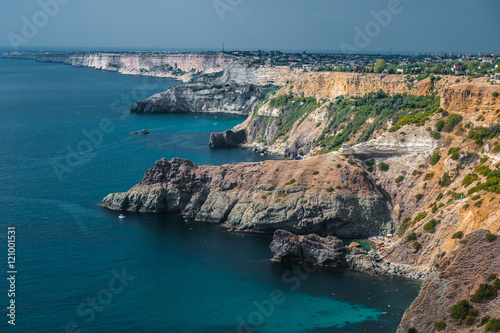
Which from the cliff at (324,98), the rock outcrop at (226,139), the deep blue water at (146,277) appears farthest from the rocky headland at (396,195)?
the rock outcrop at (226,139)

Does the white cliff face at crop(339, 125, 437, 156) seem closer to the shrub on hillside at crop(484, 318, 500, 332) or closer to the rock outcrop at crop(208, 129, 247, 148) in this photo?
the shrub on hillside at crop(484, 318, 500, 332)

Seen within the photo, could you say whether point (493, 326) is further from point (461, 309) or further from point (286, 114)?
point (286, 114)

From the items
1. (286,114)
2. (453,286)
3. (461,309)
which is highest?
(286,114)

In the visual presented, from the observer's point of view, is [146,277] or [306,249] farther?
[306,249]

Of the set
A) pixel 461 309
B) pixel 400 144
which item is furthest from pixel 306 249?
pixel 461 309

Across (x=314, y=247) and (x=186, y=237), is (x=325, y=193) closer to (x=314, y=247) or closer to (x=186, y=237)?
(x=314, y=247)

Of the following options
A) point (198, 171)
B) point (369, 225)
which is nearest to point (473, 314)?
point (369, 225)

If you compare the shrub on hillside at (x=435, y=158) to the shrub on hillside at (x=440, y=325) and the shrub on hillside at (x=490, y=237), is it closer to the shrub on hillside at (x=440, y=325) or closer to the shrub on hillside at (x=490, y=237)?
the shrub on hillside at (x=490, y=237)
